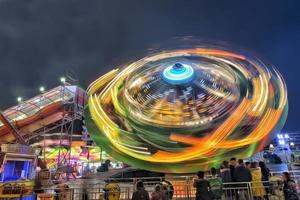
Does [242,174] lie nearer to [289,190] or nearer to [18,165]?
[289,190]

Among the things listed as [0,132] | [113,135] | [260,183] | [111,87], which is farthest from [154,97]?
[0,132]

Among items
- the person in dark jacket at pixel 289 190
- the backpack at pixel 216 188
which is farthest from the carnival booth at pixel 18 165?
the person in dark jacket at pixel 289 190

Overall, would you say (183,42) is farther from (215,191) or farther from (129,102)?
(215,191)

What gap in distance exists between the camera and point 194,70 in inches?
752

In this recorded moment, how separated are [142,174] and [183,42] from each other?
982 cm

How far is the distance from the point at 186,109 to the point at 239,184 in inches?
336

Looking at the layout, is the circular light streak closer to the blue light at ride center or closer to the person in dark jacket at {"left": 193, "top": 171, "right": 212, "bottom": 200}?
the blue light at ride center

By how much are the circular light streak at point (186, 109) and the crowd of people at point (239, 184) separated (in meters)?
4.20

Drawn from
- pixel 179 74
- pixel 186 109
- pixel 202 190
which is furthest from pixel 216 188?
pixel 179 74

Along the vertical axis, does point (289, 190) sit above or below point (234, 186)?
below

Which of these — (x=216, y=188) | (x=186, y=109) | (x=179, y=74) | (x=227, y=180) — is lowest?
(x=216, y=188)

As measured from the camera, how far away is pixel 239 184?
32.1 feet

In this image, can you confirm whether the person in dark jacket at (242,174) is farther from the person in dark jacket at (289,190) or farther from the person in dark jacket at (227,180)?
the person in dark jacket at (289,190)

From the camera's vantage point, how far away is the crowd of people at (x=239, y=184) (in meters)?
8.21
